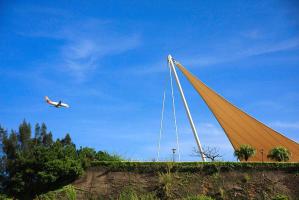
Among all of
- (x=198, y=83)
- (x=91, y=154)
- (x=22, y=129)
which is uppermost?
(x=198, y=83)

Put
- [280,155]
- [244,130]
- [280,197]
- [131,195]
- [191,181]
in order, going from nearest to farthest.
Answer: [280,197] < [131,195] < [191,181] < [280,155] < [244,130]

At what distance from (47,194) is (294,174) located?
11.6m

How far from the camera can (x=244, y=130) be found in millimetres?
29281

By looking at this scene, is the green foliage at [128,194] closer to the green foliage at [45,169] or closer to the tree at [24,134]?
the green foliage at [45,169]

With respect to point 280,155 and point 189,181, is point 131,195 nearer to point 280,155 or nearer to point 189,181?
point 189,181

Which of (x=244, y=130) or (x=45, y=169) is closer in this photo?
(x=45, y=169)

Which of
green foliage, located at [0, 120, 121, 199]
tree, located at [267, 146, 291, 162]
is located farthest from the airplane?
tree, located at [267, 146, 291, 162]

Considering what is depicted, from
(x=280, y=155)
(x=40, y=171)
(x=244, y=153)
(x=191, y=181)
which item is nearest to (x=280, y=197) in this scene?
(x=191, y=181)

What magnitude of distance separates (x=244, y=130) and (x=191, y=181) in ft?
24.9

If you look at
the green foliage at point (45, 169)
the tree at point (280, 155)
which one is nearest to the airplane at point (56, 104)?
the green foliage at point (45, 169)

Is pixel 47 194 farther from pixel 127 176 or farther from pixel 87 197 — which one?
pixel 127 176

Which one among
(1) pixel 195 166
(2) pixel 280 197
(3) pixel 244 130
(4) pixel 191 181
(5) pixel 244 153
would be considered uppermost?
(3) pixel 244 130

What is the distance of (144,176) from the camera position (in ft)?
78.4

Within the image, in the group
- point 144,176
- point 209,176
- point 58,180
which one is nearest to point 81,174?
point 58,180
